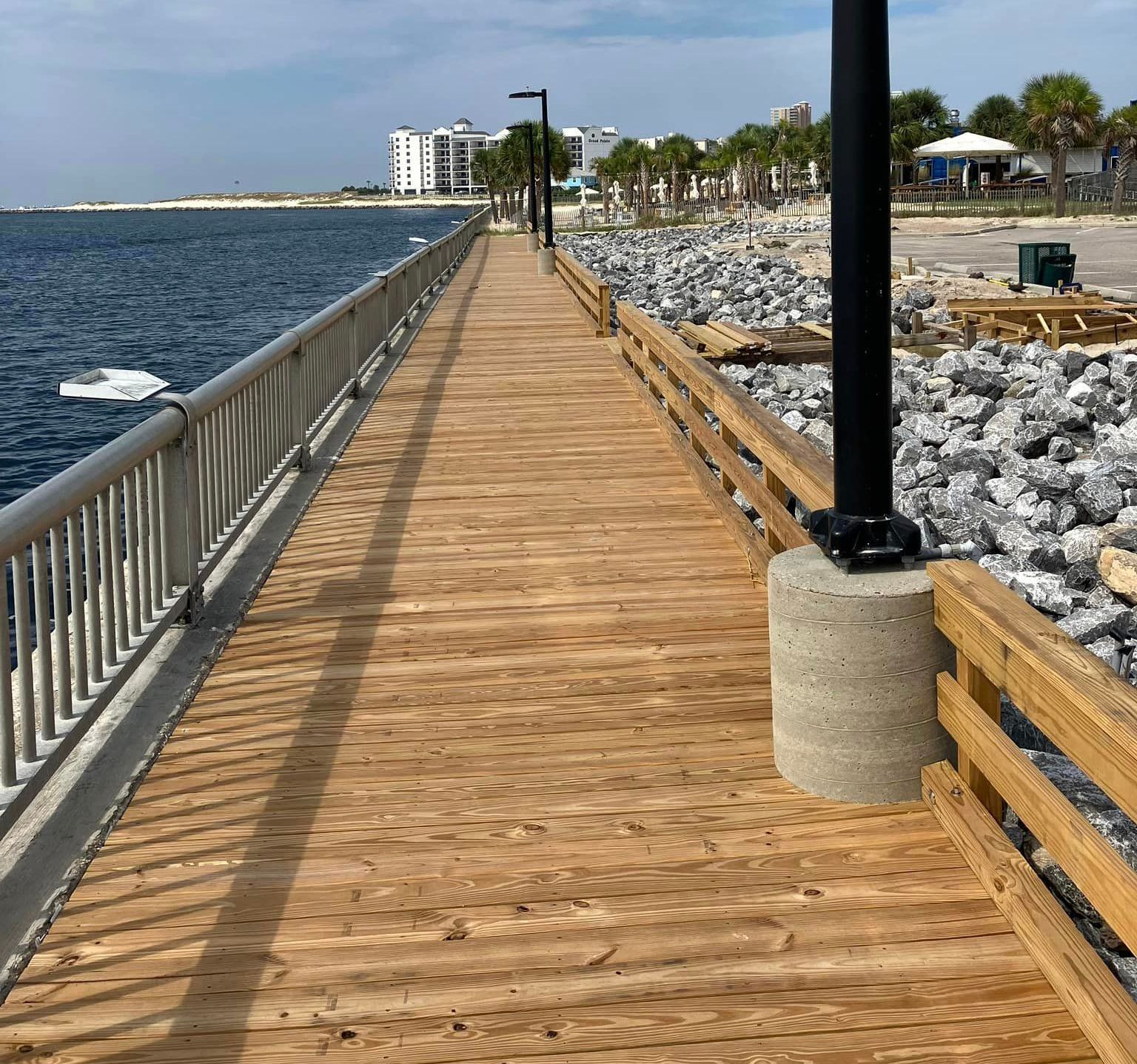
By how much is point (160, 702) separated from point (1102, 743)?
372cm

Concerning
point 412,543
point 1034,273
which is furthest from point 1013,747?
point 1034,273

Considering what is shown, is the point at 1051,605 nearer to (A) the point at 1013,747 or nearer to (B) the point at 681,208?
(A) the point at 1013,747

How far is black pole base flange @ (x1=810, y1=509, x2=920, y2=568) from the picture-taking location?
4359mm

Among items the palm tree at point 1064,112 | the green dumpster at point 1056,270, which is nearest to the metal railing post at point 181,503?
the green dumpster at point 1056,270

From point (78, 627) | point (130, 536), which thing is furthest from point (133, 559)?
point (78, 627)

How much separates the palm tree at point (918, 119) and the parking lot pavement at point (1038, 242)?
1640 inches

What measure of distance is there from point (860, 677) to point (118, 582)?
2866 mm

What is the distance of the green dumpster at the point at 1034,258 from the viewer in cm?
2620

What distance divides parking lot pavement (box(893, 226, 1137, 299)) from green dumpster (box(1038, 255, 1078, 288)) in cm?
116

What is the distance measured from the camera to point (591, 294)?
2053cm

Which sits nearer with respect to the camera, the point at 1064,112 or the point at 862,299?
the point at 862,299

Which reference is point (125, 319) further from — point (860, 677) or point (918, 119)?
point (918, 119)

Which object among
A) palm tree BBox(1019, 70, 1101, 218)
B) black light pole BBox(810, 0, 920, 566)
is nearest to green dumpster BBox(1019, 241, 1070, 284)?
black light pole BBox(810, 0, 920, 566)

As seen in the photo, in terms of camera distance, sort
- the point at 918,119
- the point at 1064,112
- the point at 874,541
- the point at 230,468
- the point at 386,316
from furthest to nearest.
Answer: the point at 918,119
the point at 1064,112
the point at 386,316
the point at 230,468
the point at 874,541
